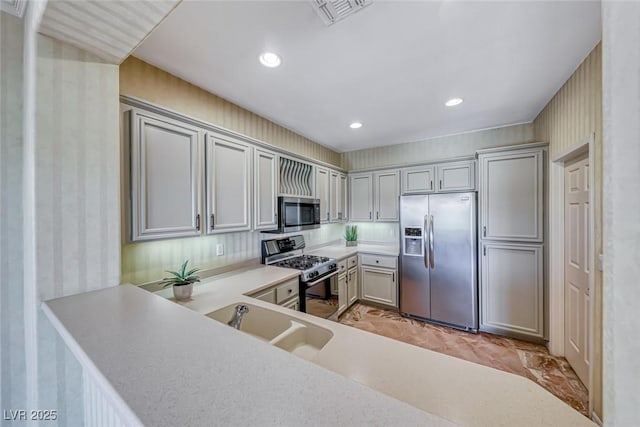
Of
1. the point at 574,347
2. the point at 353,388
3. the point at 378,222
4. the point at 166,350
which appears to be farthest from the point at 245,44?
the point at 574,347

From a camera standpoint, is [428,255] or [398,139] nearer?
[428,255]

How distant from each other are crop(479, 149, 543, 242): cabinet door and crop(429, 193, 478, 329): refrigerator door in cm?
18

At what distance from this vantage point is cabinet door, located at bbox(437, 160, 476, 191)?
3232 mm

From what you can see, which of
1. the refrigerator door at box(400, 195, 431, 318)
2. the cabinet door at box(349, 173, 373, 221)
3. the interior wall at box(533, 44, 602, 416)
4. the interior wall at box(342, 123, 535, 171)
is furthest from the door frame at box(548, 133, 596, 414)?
the cabinet door at box(349, 173, 373, 221)

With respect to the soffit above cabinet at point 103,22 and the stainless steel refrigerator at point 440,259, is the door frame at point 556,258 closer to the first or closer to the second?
the stainless steel refrigerator at point 440,259

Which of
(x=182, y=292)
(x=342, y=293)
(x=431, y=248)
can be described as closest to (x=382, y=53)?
(x=182, y=292)

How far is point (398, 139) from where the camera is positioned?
150 inches

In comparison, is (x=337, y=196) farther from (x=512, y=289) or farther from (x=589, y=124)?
(x=589, y=124)

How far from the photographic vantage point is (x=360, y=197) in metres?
4.10

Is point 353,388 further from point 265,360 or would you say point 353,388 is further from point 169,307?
point 169,307

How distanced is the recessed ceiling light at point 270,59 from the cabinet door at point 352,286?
266 cm

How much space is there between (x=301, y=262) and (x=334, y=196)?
136cm

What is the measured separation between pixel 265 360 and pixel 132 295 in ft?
3.13
